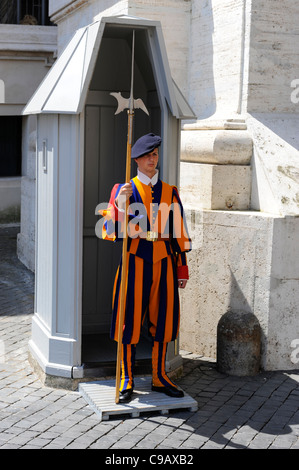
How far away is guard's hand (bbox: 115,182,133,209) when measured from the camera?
5.03 m

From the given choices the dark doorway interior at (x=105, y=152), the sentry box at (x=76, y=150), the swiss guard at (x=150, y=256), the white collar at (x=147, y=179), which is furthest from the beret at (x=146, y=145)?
the dark doorway interior at (x=105, y=152)

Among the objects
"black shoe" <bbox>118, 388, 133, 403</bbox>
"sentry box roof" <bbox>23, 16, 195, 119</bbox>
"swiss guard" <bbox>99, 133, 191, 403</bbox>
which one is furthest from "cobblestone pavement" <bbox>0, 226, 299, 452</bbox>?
"sentry box roof" <bbox>23, 16, 195, 119</bbox>

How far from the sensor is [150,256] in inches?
205

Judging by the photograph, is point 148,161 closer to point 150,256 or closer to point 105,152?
point 150,256

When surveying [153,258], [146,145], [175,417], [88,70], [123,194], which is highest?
[88,70]

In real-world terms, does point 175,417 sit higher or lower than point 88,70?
lower

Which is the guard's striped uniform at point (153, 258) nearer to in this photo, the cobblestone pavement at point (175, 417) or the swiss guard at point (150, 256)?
the swiss guard at point (150, 256)

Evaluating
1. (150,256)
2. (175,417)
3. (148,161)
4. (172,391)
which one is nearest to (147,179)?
(148,161)

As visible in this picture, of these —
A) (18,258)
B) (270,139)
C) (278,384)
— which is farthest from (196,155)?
(18,258)

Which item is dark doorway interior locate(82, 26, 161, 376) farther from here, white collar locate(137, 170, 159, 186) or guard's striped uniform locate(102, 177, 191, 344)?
white collar locate(137, 170, 159, 186)

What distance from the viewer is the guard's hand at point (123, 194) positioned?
5033mm

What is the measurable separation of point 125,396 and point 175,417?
1.17ft

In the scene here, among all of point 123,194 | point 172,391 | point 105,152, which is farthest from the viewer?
point 105,152

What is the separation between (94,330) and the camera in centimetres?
659
